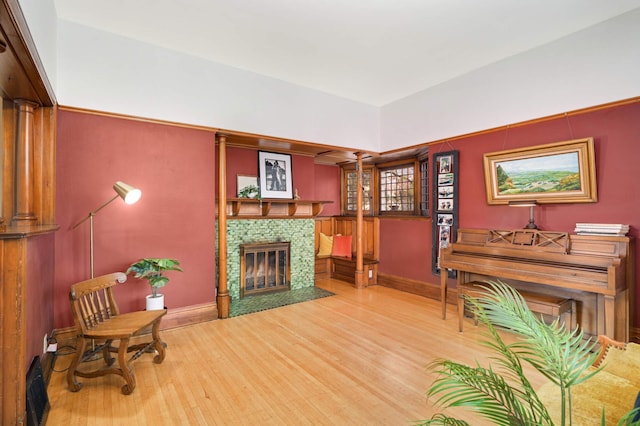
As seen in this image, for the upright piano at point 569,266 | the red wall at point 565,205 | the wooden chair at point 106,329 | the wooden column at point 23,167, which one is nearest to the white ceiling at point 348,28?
the red wall at point 565,205

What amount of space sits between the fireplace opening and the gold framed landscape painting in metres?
3.24

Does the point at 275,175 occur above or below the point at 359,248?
above

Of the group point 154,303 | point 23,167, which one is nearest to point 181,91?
point 23,167

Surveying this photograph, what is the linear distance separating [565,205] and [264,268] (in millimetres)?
4129

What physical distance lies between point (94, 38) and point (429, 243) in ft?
16.4

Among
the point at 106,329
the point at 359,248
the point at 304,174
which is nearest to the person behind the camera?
the point at 106,329

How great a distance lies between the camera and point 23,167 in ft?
8.80

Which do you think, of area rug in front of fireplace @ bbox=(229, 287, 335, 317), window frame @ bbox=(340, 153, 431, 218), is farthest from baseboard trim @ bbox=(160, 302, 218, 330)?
window frame @ bbox=(340, 153, 431, 218)

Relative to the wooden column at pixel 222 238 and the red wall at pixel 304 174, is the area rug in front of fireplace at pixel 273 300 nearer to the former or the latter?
the wooden column at pixel 222 238

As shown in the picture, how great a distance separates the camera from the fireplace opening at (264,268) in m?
4.98

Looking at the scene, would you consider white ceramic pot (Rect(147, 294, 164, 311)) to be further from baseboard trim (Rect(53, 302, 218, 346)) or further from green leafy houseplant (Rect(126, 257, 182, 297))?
baseboard trim (Rect(53, 302, 218, 346))

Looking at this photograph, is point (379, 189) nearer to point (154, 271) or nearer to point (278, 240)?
point (278, 240)

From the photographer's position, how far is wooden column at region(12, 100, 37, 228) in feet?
8.71

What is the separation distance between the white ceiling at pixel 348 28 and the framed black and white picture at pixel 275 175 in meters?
1.48
